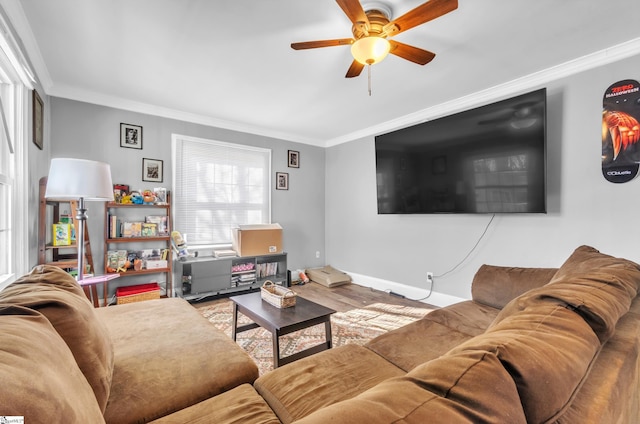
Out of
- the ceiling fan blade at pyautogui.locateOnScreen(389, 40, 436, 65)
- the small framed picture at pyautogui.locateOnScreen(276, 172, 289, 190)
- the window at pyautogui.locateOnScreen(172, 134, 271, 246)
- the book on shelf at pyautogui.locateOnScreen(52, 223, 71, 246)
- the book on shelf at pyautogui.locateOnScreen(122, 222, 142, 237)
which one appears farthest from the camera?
the small framed picture at pyautogui.locateOnScreen(276, 172, 289, 190)

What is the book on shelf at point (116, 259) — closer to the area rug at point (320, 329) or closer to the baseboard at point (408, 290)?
the area rug at point (320, 329)

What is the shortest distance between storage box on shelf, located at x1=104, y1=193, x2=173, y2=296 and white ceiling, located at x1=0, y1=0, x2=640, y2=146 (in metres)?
1.22

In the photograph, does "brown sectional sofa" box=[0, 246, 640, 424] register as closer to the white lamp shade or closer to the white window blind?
the white window blind

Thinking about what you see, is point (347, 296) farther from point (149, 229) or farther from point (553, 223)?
point (149, 229)

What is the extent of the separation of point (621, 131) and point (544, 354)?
2719mm

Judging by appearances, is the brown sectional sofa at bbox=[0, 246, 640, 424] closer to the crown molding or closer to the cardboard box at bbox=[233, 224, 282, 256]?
the crown molding

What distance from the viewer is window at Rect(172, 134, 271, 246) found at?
149 inches

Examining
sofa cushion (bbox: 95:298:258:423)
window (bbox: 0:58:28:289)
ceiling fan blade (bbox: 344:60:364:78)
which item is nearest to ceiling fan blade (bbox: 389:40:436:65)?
ceiling fan blade (bbox: 344:60:364:78)

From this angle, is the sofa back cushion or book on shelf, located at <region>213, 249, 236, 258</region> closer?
the sofa back cushion

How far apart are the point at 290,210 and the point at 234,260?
128 cm

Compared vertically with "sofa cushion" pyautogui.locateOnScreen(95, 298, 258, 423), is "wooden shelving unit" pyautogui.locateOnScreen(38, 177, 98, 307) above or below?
above

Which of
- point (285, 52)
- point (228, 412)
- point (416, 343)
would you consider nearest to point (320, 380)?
point (228, 412)

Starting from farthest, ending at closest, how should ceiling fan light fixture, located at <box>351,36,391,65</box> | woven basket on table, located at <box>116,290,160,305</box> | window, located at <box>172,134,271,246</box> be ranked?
1. window, located at <box>172,134,271,246</box>
2. woven basket on table, located at <box>116,290,160,305</box>
3. ceiling fan light fixture, located at <box>351,36,391,65</box>

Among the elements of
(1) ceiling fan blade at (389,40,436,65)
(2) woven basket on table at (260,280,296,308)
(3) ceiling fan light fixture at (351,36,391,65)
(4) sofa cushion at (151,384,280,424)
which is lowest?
(4) sofa cushion at (151,384,280,424)
